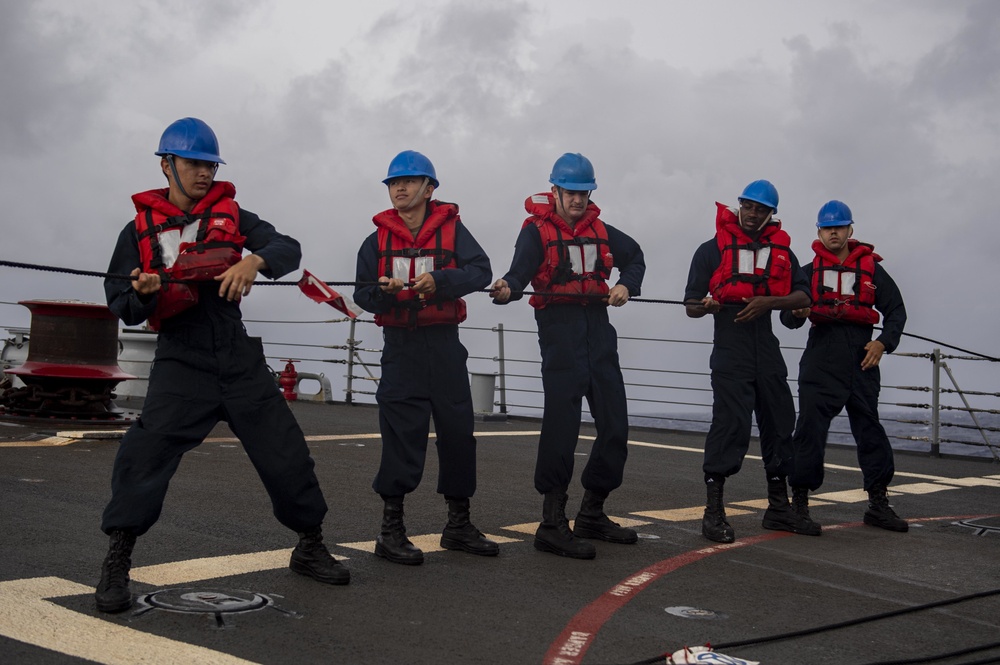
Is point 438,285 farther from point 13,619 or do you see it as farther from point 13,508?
point 13,508

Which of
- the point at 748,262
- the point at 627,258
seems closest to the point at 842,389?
the point at 748,262

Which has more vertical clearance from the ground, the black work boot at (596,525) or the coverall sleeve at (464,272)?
the coverall sleeve at (464,272)

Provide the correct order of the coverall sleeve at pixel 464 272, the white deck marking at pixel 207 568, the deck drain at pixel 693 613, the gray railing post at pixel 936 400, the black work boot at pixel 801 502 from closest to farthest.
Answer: the deck drain at pixel 693 613 < the white deck marking at pixel 207 568 < the coverall sleeve at pixel 464 272 < the black work boot at pixel 801 502 < the gray railing post at pixel 936 400

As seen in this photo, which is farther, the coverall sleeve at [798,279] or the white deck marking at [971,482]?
the white deck marking at [971,482]

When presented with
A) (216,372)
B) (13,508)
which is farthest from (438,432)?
(13,508)

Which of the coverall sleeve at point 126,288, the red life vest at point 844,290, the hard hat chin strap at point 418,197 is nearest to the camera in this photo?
the coverall sleeve at point 126,288

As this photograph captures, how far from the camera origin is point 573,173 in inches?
253

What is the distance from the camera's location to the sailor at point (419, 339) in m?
5.77

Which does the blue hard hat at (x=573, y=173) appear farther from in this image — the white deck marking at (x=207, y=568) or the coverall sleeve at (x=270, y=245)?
the white deck marking at (x=207, y=568)

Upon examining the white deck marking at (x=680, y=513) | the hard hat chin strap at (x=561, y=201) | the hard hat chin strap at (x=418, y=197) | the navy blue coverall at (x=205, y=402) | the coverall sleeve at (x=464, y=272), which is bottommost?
the white deck marking at (x=680, y=513)

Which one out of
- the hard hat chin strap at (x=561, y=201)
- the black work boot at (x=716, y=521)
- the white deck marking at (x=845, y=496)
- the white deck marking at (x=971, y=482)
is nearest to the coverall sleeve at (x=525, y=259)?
the hard hat chin strap at (x=561, y=201)

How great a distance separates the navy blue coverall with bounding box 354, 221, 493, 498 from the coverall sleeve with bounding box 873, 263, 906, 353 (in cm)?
356

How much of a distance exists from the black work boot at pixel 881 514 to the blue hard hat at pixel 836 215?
77.4 inches

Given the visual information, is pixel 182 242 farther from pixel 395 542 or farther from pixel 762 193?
pixel 762 193
